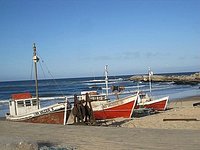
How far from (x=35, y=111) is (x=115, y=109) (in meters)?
5.19

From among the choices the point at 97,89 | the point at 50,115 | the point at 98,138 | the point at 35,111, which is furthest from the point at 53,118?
the point at 97,89

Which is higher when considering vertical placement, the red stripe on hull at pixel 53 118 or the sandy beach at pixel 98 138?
Answer: the sandy beach at pixel 98 138

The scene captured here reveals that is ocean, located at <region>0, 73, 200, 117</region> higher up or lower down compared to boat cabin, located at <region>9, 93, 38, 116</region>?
lower down

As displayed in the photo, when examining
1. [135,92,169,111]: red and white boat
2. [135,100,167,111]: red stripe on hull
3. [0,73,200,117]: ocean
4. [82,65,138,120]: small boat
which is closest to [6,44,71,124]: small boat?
[0,73,200,117]: ocean

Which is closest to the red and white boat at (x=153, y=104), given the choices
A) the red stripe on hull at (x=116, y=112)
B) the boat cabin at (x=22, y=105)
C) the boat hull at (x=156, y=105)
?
the boat hull at (x=156, y=105)

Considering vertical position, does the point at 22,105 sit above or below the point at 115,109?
above

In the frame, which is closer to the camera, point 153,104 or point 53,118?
point 53,118

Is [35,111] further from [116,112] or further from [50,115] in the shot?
[116,112]

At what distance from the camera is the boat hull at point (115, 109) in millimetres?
19516

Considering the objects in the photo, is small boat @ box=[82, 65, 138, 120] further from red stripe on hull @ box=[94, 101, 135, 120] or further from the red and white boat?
the red and white boat

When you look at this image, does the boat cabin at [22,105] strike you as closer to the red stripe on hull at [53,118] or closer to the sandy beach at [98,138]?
the red stripe on hull at [53,118]

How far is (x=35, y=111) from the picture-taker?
1686 cm

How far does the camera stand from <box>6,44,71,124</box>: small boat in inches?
645

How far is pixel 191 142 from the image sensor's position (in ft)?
24.9
